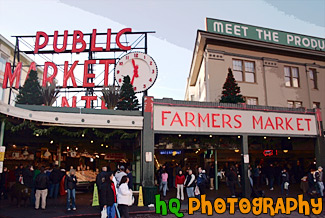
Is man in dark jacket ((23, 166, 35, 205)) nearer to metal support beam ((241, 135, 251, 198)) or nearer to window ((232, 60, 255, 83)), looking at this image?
metal support beam ((241, 135, 251, 198))

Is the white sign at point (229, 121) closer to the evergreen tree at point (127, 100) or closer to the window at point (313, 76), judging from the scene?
the evergreen tree at point (127, 100)

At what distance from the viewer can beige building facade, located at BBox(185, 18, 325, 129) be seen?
80.3 feet

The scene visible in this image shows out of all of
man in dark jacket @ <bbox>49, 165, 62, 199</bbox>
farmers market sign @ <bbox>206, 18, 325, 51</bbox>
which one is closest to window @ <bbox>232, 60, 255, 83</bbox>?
farmers market sign @ <bbox>206, 18, 325, 51</bbox>

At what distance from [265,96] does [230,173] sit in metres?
11.5

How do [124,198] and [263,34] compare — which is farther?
[263,34]

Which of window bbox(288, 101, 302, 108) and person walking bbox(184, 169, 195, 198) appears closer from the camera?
person walking bbox(184, 169, 195, 198)

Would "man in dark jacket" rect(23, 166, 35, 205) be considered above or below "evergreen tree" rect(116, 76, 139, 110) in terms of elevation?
below

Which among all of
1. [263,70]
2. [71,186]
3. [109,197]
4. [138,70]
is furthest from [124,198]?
[263,70]

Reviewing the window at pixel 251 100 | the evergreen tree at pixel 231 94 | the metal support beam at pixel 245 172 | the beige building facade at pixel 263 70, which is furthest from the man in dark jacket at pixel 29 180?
the window at pixel 251 100

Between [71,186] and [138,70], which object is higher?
[138,70]

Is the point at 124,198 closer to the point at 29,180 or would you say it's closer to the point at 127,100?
the point at 29,180

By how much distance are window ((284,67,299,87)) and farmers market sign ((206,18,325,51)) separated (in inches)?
94.2

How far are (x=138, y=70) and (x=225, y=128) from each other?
980cm

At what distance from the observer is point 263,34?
1059 inches
